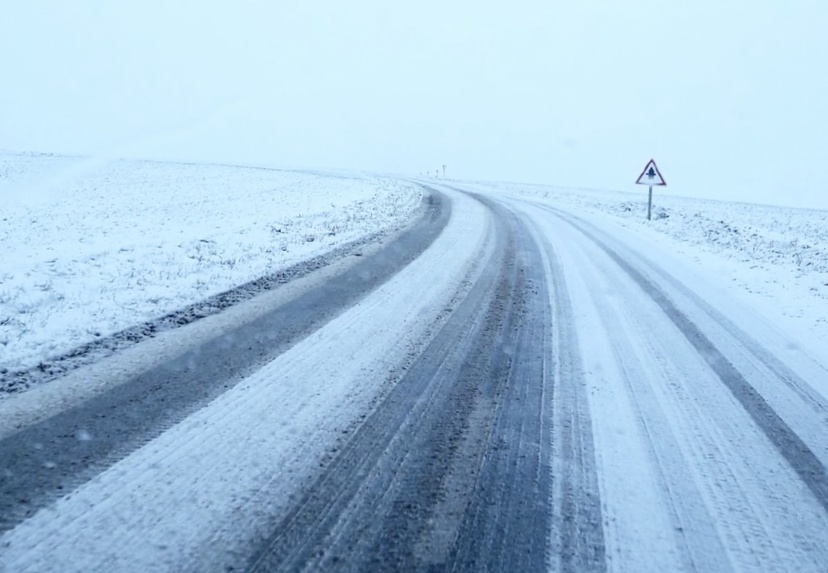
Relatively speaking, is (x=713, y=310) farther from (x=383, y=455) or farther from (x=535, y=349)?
(x=383, y=455)

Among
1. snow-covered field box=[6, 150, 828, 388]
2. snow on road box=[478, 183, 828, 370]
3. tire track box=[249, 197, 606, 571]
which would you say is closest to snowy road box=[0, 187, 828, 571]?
tire track box=[249, 197, 606, 571]

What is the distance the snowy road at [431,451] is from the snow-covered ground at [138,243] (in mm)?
1211

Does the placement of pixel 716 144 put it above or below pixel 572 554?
above

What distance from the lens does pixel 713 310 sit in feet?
24.3

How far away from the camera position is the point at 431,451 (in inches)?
140

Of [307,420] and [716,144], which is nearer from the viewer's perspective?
[307,420]

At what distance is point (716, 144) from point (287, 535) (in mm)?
149891

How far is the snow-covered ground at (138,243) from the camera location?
633 centimetres

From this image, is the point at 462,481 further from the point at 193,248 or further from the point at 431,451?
the point at 193,248

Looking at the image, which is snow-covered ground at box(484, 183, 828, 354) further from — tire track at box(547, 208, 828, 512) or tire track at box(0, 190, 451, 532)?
tire track at box(0, 190, 451, 532)

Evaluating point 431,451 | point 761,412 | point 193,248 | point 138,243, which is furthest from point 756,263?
point 138,243

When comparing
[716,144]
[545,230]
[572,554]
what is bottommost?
[572,554]

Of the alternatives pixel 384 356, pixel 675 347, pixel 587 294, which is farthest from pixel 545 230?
pixel 384 356

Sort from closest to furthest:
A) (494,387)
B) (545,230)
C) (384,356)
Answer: (494,387) → (384,356) → (545,230)
